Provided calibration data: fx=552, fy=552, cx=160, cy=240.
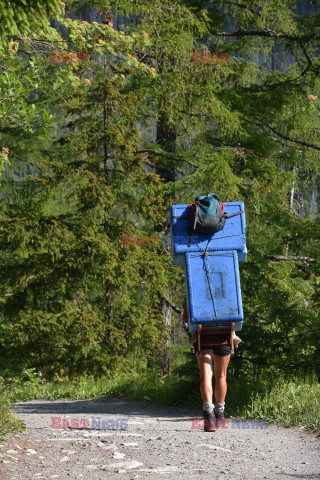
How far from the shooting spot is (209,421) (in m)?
5.07

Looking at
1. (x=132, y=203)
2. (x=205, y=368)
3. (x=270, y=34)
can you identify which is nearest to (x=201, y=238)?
(x=205, y=368)

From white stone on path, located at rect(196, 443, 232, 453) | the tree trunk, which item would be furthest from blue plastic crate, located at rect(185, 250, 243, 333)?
the tree trunk

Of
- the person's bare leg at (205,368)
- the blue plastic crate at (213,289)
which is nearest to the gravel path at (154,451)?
the person's bare leg at (205,368)

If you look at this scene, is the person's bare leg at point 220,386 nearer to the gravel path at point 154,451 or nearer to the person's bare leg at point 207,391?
the person's bare leg at point 207,391

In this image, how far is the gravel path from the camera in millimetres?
3771

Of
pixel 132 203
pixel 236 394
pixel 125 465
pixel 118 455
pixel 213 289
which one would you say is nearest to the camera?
pixel 125 465

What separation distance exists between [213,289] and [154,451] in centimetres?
142

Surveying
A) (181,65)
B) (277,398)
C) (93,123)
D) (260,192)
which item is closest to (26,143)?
(93,123)

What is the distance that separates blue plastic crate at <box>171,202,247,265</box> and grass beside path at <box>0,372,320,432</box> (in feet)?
5.94

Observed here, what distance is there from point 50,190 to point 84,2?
4.07 metres

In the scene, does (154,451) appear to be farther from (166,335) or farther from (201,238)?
(166,335)

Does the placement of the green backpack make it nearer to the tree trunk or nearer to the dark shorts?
the dark shorts

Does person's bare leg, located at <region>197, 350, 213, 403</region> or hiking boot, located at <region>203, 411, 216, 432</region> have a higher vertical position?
person's bare leg, located at <region>197, 350, 213, 403</region>

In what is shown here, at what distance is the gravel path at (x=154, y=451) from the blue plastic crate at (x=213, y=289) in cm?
103
